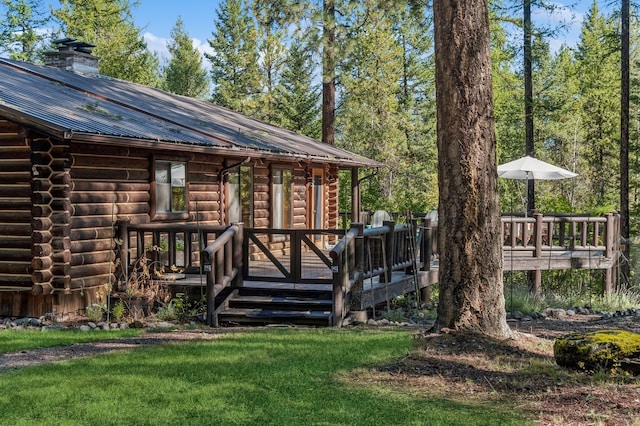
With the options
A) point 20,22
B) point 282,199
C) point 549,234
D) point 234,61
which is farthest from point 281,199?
point 234,61

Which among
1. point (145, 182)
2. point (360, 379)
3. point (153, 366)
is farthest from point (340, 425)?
point (145, 182)

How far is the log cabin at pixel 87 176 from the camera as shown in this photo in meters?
11.6

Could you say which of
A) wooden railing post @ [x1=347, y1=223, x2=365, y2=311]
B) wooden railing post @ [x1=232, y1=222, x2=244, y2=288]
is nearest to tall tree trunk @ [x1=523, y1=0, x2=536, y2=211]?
wooden railing post @ [x1=347, y1=223, x2=365, y2=311]

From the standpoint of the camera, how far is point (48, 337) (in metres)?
9.58

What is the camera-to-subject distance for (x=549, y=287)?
2231cm

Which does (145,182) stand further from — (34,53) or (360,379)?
(34,53)

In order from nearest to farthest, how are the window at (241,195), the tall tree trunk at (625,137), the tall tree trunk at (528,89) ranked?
the window at (241,195), the tall tree trunk at (625,137), the tall tree trunk at (528,89)

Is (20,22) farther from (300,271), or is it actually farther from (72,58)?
(300,271)

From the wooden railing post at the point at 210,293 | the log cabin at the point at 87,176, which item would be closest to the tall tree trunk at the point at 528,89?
the log cabin at the point at 87,176

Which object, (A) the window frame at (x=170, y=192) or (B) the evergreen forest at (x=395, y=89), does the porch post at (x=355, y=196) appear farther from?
(A) the window frame at (x=170, y=192)

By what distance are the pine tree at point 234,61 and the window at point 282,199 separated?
73.3ft

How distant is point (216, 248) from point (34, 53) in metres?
35.5

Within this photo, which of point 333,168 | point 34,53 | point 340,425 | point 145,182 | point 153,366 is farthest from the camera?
point 34,53

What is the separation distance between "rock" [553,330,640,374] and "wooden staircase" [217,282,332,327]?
4.64 meters
